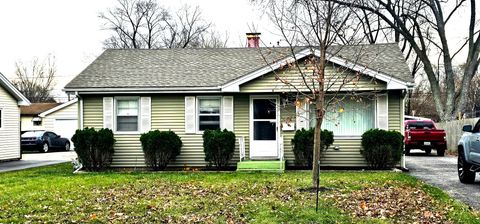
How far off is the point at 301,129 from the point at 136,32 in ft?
122

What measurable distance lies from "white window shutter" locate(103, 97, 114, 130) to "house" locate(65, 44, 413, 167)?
35 mm

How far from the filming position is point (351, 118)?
1759 cm

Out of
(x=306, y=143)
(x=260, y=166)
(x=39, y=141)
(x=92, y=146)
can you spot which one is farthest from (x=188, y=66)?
(x=39, y=141)

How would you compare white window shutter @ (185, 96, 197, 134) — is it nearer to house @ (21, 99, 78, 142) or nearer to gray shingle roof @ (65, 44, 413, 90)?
gray shingle roof @ (65, 44, 413, 90)

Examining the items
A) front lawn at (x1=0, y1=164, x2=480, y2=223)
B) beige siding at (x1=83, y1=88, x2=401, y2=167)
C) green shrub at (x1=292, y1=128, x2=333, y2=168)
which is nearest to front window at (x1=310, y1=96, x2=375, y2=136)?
beige siding at (x1=83, y1=88, x2=401, y2=167)

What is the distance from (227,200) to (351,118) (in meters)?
8.51

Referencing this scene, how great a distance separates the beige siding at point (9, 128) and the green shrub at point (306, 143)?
13442 mm

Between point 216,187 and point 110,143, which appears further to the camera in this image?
point 110,143

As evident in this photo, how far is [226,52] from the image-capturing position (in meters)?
21.5

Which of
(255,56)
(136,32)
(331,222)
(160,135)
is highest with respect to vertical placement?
(136,32)

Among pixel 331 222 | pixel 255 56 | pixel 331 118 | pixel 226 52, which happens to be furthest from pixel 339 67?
pixel 331 222

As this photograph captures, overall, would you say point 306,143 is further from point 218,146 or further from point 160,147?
point 160,147

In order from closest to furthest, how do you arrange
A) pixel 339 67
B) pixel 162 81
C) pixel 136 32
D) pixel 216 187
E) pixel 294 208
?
pixel 294 208, pixel 216 187, pixel 339 67, pixel 162 81, pixel 136 32

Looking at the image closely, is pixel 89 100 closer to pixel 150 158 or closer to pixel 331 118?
pixel 150 158
